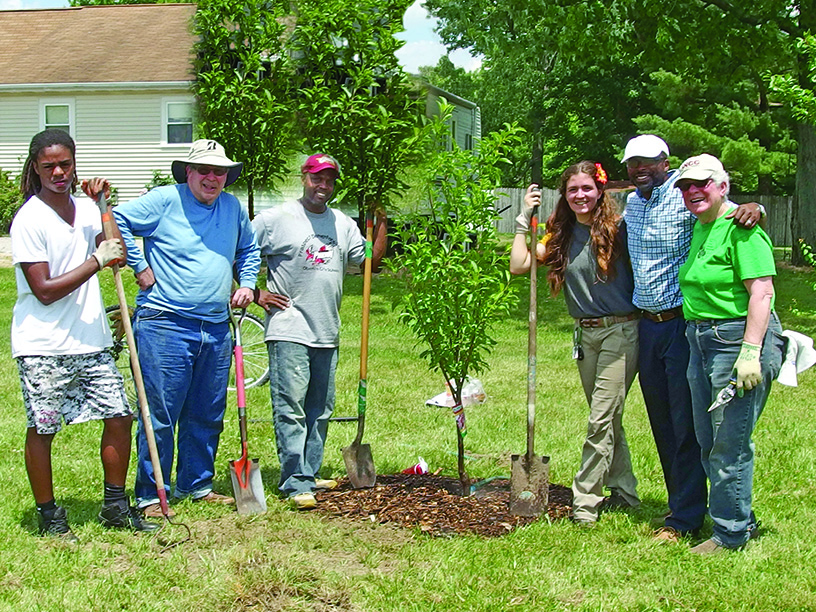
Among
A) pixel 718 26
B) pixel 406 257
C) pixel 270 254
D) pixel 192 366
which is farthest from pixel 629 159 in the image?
pixel 718 26

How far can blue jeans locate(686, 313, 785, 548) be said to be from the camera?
4922 millimetres

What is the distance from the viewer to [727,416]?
4953 millimetres

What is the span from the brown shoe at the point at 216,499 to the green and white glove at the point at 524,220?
2.51 meters

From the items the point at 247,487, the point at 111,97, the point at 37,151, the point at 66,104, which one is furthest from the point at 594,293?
the point at 66,104

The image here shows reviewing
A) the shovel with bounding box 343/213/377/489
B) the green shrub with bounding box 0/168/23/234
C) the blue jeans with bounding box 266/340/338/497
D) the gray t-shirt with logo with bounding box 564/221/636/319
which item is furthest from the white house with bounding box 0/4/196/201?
the gray t-shirt with logo with bounding box 564/221/636/319

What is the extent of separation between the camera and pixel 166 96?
2516 cm

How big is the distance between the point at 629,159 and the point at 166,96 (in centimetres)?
2173

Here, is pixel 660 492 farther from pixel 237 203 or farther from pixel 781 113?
pixel 781 113

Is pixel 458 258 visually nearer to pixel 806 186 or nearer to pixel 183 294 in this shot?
pixel 183 294

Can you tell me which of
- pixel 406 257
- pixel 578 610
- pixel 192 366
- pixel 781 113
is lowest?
pixel 578 610

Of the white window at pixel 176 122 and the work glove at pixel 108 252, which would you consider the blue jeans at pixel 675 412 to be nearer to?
the work glove at pixel 108 252

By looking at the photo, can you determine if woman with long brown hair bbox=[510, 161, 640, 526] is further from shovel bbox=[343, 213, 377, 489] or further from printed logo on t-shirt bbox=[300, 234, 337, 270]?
printed logo on t-shirt bbox=[300, 234, 337, 270]

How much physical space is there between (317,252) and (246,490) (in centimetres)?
156

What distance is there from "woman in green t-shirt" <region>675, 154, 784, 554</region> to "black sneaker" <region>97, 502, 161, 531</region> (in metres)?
3.10
